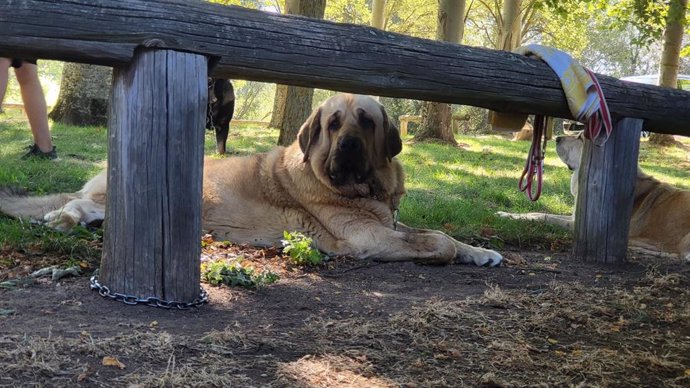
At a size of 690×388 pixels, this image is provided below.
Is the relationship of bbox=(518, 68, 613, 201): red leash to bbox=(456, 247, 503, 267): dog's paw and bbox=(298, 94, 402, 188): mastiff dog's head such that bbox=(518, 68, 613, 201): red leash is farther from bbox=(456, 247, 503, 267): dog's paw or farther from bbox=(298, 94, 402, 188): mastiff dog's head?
bbox=(298, 94, 402, 188): mastiff dog's head

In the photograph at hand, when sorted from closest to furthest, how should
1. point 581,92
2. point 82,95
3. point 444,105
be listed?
point 581,92 → point 82,95 → point 444,105

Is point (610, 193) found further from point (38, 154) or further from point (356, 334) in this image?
point (38, 154)

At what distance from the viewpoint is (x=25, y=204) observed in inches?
199

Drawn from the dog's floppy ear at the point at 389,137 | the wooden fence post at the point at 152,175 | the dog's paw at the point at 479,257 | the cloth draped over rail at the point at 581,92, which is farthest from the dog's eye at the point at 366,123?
the wooden fence post at the point at 152,175

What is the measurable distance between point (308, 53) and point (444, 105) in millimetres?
11479

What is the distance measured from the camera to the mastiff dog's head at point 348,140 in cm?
518

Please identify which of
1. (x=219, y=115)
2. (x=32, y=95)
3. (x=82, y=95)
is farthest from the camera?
(x=82, y=95)

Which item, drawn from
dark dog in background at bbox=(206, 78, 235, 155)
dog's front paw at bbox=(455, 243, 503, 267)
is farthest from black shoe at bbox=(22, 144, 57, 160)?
dog's front paw at bbox=(455, 243, 503, 267)

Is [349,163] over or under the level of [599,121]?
under

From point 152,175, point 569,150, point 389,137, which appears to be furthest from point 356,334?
point 569,150

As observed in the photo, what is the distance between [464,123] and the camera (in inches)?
1191

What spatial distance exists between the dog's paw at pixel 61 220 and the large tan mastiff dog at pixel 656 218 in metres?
4.27

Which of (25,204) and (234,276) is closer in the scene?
(234,276)

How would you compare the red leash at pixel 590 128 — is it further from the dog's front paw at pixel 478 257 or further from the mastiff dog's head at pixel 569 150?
the mastiff dog's head at pixel 569 150
